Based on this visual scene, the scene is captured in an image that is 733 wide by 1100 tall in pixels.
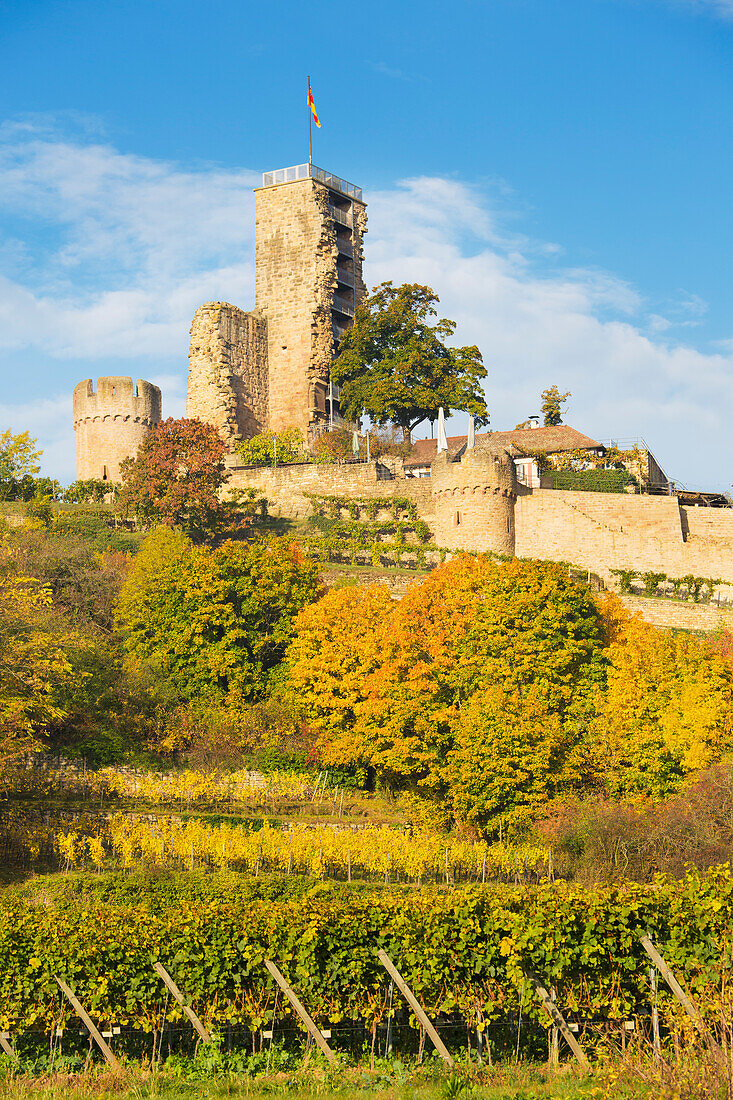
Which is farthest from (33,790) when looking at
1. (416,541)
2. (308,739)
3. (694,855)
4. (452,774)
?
(416,541)

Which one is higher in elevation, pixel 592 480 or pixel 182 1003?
pixel 592 480

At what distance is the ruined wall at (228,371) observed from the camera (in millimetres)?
53562

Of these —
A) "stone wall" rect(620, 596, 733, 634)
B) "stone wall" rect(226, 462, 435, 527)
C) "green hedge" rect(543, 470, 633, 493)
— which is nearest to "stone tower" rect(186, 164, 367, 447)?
"stone wall" rect(226, 462, 435, 527)

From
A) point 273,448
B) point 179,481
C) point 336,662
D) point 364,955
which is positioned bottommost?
point 364,955

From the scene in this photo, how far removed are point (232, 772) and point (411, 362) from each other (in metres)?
25.1

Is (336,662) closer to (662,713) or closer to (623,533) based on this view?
(662,713)

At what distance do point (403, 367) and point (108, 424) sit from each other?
A: 1227cm

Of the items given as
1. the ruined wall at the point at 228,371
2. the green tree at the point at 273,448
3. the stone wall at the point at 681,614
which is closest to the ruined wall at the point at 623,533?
the stone wall at the point at 681,614

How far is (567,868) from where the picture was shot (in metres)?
25.3

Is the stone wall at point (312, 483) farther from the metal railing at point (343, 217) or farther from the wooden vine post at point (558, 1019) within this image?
the wooden vine post at point (558, 1019)

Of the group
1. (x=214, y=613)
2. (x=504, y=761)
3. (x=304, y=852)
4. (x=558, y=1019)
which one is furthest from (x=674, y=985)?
(x=214, y=613)

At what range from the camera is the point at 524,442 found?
54.4m

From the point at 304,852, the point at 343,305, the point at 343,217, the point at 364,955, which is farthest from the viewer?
the point at 343,217

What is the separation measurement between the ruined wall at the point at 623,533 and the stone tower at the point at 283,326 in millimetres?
14126
